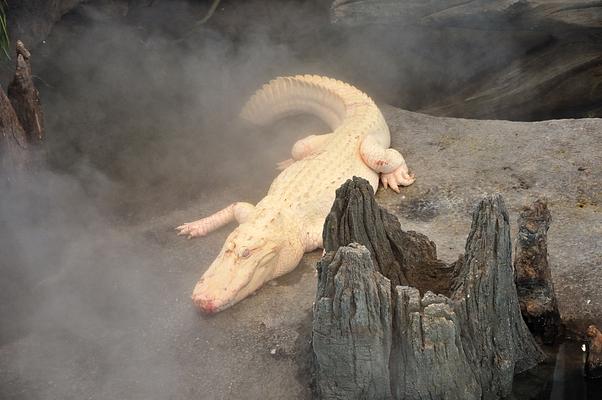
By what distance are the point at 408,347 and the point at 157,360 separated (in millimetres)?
1526

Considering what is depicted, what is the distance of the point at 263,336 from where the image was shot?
4039 millimetres

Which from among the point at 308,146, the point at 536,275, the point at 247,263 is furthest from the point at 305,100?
the point at 536,275

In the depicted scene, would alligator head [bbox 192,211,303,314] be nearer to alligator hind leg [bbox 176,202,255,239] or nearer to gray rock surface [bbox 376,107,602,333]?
alligator hind leg [bbox 176,202,255,239]

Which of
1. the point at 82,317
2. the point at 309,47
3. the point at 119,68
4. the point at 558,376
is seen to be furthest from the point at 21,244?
the point at 309,47

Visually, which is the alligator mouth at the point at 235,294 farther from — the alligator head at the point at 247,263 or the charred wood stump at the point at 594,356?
the charred wood stump at the point at 594,356

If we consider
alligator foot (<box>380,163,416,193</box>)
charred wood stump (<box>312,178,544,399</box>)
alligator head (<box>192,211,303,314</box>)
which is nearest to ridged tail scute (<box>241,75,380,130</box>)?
alligator foot (<box>380,163,416,193</box>)

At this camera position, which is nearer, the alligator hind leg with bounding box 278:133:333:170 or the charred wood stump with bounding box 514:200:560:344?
the charred wood stump with bounding box 514:200:560:344

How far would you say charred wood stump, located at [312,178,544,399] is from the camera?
310cm

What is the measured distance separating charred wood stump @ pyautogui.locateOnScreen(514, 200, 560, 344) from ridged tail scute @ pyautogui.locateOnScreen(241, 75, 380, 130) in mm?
2780

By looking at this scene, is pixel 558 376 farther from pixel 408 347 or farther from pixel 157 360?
pixel 157 360

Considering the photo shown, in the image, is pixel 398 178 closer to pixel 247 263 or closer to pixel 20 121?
pixel 247 263

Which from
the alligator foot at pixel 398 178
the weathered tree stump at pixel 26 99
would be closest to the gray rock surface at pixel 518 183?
the alligator foot at pixel 398 178

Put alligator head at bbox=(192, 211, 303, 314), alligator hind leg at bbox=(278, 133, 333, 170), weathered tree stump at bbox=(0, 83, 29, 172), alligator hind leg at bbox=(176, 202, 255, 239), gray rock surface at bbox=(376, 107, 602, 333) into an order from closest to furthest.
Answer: gray rock surface at bbox=(376, 107, 602, 333), alligator head at bbox=(192, 211, 303, 314), weathered tree stump at bbox=(0, 83, 29, 172), alligator hind leg at bbox=(176, 202, 255, 239), alligator hind leg at bbox=(278, 133, 333, 170)

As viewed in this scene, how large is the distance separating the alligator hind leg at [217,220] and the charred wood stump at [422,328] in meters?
1.92
